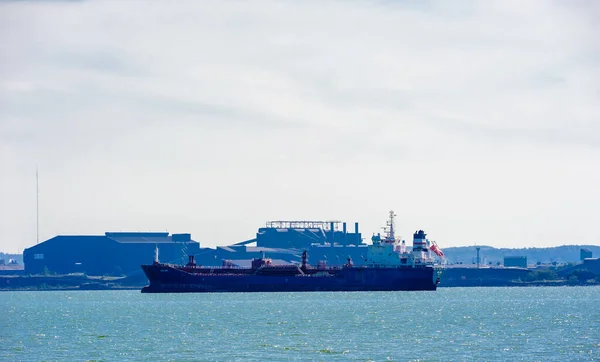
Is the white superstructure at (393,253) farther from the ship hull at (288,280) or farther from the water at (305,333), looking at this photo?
the water at (305,333)

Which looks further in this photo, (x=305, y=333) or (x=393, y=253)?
(x=393, y=253)

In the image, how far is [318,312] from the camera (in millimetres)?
95312

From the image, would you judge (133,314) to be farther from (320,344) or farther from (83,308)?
(320,344)

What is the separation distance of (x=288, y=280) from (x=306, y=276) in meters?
2.61

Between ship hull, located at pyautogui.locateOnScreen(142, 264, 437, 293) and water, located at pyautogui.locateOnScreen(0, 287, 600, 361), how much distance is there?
34540 millimetres

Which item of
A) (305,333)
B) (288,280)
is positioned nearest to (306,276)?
(288,280)

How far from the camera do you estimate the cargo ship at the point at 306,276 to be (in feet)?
465

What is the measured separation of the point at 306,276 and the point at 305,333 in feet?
243

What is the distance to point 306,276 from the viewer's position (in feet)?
471

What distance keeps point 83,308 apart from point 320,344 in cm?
5657

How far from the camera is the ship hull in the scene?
142 m

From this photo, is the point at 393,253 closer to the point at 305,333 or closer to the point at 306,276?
the point at 306,276

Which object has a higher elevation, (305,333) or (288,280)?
(288,280)

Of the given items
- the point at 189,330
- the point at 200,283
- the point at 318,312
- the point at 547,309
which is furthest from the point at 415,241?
the point at 189,330
